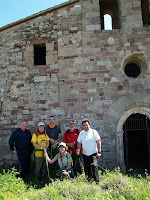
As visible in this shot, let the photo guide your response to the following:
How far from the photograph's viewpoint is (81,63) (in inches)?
264

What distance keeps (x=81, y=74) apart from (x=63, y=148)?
2958 mm

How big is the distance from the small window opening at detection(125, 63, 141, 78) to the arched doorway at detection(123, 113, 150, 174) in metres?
1.48

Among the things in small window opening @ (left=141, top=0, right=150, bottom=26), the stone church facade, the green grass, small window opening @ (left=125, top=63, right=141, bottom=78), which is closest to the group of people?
the green grass

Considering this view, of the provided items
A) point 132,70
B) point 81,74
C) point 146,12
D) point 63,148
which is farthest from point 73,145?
point 146,12

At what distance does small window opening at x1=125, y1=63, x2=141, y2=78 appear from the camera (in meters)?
6.94

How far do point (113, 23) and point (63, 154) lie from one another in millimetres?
6714

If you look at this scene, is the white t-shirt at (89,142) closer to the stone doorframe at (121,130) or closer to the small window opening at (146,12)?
the stone doorframe at (121,130)

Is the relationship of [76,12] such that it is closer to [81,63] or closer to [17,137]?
[81,63]

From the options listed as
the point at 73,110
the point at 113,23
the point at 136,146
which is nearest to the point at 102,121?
the point at 73,110

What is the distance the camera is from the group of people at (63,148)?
449 centimetres

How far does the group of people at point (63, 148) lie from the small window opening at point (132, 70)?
3.18m

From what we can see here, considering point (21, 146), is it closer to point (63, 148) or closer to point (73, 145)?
point (63, 148)

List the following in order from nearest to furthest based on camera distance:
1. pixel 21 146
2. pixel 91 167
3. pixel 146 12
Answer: pixel 91 167, pixel 21 146, pixel 146 12

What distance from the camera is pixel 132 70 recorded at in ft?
23.0
